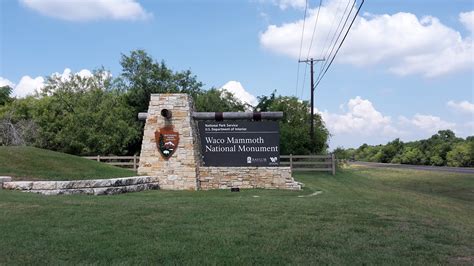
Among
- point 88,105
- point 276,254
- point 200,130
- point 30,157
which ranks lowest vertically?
point 276,254

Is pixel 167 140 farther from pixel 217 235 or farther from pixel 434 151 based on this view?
pixel 434 151

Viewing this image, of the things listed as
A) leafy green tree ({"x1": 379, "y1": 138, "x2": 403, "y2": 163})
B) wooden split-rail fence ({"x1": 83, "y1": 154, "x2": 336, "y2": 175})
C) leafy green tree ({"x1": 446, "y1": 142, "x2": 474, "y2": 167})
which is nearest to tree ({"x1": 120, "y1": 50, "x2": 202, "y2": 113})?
wooden split-rail fence ({"x1": 83, "y1": 154, "x2": 336, "y2": 175})

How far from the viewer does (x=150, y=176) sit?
15.7 m

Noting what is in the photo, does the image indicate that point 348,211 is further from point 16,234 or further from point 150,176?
point 150,176

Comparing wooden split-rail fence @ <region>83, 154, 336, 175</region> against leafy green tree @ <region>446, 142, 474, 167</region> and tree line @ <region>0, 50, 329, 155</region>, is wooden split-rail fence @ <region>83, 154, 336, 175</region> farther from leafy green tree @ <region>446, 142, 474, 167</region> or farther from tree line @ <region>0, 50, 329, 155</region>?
leafy green tree @ <region>446, 142, 474, 167</region>

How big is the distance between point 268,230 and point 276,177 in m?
9.70

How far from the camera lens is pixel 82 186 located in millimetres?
12094

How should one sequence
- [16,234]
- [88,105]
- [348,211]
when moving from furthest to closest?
[88,105], [348,211], [16,234]

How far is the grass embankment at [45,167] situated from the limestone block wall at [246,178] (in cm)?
300

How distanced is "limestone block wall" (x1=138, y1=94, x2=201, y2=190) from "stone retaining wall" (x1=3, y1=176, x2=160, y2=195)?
154cm

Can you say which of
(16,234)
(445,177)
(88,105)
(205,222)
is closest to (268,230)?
(205,222)

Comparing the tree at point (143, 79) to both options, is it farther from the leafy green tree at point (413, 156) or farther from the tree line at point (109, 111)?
the leafy green tree at point (413, 156)

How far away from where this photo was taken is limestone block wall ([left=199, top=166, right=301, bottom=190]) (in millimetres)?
16016

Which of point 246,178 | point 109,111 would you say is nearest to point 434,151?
point 109,111
